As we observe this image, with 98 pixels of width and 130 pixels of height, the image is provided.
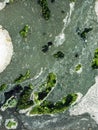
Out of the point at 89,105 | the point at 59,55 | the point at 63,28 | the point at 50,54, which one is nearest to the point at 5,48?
the point at 50,54

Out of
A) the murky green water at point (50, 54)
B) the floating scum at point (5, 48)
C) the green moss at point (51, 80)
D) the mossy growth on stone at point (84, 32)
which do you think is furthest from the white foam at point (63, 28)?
the floating scum at point (5, 48)

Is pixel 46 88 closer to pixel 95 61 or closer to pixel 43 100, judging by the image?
pixel 43 100

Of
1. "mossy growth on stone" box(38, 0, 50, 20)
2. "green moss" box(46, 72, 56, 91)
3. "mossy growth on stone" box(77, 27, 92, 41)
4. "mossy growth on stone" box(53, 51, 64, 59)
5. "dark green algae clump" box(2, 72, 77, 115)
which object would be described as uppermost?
"mossy growth on stone" box(38, 0, 50, 20)

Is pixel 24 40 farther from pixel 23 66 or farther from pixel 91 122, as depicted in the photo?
pixel 91 122

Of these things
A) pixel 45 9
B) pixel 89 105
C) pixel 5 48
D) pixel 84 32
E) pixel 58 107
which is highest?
pixel 45 9

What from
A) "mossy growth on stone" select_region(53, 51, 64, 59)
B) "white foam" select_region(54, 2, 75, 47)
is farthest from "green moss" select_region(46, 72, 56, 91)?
"white foam" select_region(54, 2, 75, 47)

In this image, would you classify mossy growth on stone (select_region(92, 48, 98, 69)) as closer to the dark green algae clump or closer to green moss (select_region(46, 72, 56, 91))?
the dark green algae clump
